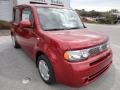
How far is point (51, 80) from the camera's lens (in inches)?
143

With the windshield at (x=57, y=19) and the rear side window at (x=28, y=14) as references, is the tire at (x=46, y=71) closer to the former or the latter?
the windshield at (x=57, y=19)

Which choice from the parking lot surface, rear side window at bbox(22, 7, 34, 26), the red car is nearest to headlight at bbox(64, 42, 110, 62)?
the red car

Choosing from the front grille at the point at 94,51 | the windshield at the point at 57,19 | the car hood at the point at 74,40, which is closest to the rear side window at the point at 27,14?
the windshield at the point at 57,19

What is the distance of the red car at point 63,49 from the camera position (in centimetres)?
311

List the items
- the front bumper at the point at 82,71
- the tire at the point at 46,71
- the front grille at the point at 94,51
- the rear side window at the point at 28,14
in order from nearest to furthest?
1. the front bumper at the point at 82,71
2. the front grille at the point at 94,51
3. the tire at the point at 46,71
4. the rear side window at the point at 28,14

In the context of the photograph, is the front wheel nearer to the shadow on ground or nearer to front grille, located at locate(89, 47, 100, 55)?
the shadow on ground

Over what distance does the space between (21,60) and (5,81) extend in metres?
1.54

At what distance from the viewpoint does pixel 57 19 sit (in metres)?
4.32

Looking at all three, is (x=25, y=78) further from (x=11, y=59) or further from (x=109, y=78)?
(x=109, y=78)

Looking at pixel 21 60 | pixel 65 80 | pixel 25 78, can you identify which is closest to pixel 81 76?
pixel 65 80

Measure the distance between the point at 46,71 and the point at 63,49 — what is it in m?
0.89

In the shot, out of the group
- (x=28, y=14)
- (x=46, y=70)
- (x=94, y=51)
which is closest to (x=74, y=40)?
(x=94, y=51)

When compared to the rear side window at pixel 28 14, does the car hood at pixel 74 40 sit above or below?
below

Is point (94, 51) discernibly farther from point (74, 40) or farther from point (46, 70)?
point (46, 70)
